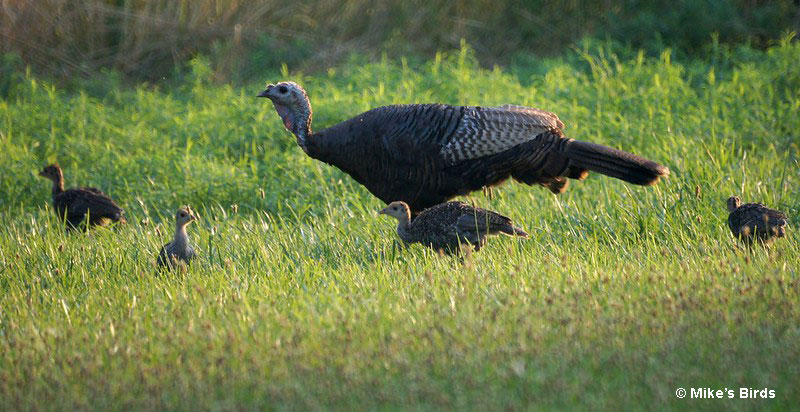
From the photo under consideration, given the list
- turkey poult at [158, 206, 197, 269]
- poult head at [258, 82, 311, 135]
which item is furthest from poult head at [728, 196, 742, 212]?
turkey poult at [158, 206, 197, 269]

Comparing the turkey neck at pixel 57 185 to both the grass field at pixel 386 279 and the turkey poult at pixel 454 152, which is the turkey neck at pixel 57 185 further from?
the turkey poult at pixel 454 152

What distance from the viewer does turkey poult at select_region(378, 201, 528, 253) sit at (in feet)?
18.4

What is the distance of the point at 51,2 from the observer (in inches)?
473

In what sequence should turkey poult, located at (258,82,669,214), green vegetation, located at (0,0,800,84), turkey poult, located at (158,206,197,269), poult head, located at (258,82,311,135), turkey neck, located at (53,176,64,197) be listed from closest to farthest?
turkey poult, located at (158,206,197,269), turkey poult, located at (258,82,669,214), poult head, located at (258,82,311,135), turkey neck, located at (53,176,64,197), green vegetation, located at (0,0,800,84)

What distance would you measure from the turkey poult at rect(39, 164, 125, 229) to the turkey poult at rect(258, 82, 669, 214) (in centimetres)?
178

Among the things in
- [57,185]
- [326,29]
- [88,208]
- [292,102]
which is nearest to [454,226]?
[292,102]

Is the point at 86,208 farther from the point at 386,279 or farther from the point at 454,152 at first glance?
the point at 386,279

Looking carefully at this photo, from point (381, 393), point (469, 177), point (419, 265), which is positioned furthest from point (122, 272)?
Answer: point (381, 393)

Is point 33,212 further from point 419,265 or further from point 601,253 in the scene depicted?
point 601,253

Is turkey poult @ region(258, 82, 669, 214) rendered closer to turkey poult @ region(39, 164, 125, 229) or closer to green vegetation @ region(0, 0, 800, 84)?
turkey poult @ region(39, 164, 125, 229)

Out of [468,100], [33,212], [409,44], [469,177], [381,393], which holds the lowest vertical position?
[381,393]

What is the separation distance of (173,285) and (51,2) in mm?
7824

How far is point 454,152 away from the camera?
6172 mm

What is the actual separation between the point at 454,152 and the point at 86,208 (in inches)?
111
